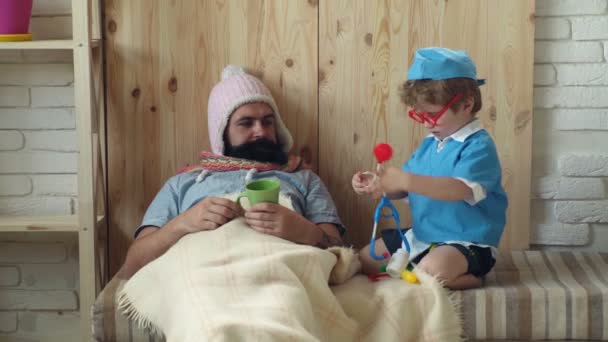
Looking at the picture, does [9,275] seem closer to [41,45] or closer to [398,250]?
[41,45]

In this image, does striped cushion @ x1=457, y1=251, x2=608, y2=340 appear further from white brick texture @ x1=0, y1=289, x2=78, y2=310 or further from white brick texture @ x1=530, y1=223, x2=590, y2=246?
white brick texture @ x1=0, y1=289, x2=78, y2=310

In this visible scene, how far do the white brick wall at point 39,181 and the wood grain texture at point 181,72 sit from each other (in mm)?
158

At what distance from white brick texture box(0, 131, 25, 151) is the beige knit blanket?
881 mm

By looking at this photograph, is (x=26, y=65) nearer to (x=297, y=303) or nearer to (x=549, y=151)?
(x=297, y=303)

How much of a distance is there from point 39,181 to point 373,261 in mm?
1187

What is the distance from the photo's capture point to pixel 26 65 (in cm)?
292

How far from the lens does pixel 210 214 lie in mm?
2416

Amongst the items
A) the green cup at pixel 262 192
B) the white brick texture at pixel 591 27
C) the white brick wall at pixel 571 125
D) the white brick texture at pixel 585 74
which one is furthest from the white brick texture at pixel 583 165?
the green cup at pixel 262 192

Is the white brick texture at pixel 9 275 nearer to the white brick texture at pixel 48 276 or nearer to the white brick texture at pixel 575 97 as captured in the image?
the white brick texture at pixel 48 276

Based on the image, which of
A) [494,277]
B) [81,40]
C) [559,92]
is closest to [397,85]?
[559,92]

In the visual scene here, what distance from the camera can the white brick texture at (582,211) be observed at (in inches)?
115

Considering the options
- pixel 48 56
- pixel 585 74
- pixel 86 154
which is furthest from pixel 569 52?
pixel 48 56

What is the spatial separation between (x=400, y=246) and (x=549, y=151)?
67 centimetres

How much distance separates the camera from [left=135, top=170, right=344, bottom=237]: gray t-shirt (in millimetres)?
2664
